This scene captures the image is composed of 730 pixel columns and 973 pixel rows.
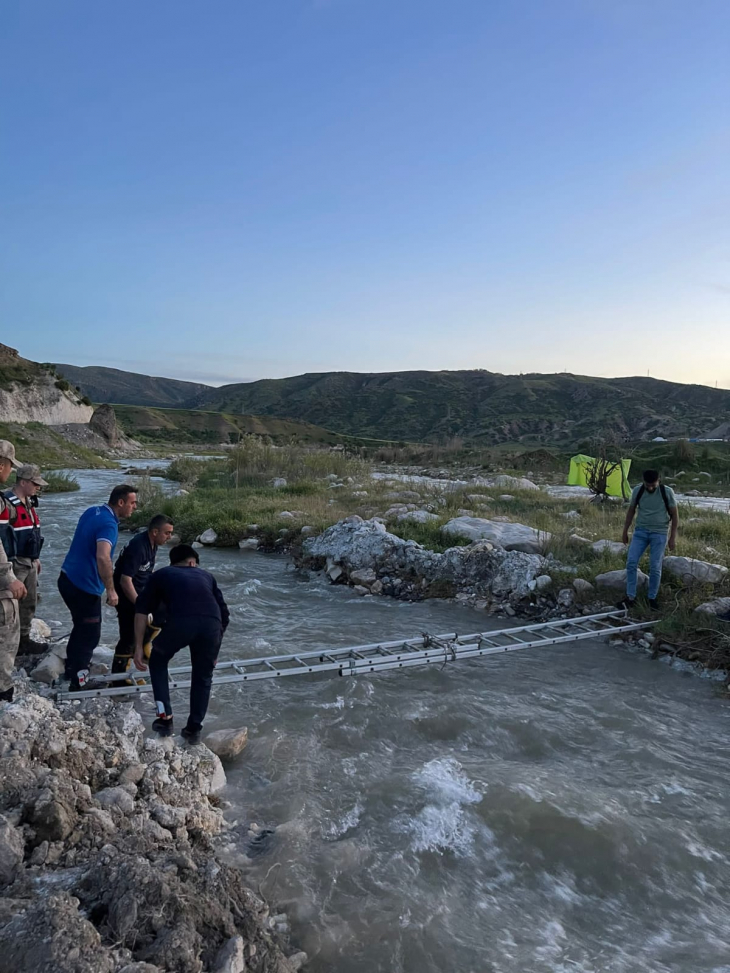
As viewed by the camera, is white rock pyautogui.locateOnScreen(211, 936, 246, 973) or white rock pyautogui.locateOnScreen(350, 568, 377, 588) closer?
white rock pyautogui.locateOnScreen(211, 936, 246, 973)

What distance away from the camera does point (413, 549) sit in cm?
915

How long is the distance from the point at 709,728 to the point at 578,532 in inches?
198

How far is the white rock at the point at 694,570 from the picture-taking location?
706cm

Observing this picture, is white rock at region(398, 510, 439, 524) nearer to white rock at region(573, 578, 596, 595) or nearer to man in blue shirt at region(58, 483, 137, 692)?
white rock at region(573, 578, 596, 595)

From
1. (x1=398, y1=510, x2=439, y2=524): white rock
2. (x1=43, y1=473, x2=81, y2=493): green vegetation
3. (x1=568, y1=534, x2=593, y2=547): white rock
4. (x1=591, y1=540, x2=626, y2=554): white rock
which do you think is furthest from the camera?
(x1=43, y1=473, x2=81, y2=493): green vegetation

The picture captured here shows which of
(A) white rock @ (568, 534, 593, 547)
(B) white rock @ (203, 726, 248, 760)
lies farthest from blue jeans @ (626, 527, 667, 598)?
(B) white rock @ (203, 726, 248, 760)

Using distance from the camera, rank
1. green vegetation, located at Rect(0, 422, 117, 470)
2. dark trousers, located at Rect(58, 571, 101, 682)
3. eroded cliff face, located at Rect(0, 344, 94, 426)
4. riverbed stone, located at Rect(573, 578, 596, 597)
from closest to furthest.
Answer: dark trousers, located at Rect(58, 571, 101, 682) → riverbed stone, located at Rect(573, 578, 596, 597) → green vegetation, located at Rect(0, 422, 117, 470) → eroded cliff face, located at Rect(0, 344, 94, 426)

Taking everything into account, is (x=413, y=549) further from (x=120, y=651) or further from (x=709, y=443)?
(x=709, y=443)

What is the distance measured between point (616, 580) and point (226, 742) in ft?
17.6

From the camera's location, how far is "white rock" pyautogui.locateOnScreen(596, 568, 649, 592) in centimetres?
738

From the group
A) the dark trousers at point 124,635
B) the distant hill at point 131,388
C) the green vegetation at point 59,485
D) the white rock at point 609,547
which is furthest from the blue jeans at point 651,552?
the distant hill at point 131,388

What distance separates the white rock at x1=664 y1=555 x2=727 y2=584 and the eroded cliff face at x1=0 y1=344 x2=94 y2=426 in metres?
33.9

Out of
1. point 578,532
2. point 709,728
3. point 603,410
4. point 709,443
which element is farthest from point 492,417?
point 709,728

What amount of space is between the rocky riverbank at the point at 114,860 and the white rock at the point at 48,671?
131 cm
